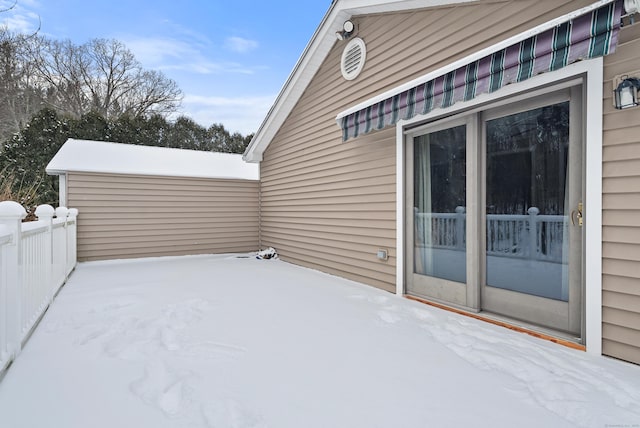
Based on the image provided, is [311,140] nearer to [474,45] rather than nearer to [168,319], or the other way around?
[474,45]

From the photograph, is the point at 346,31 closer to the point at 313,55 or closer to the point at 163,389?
the point at 313,55

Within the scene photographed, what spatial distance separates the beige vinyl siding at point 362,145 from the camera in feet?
10.9

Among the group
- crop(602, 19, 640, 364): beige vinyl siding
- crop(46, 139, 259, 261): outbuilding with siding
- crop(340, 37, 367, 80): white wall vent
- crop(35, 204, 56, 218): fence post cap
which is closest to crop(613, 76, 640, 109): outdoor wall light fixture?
crop(602, 19, 640, 364): beige vinyl siding

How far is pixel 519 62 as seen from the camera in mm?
2533

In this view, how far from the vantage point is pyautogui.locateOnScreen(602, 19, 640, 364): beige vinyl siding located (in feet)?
7.32

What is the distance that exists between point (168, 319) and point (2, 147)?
403 inches

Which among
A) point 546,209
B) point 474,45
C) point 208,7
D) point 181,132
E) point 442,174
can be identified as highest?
point 208,7

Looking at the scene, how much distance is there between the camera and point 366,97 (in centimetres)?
461

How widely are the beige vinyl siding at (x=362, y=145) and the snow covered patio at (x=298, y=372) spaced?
140 cm

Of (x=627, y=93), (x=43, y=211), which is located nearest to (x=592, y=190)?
(x=627, y=93)

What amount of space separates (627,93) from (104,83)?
733 inches

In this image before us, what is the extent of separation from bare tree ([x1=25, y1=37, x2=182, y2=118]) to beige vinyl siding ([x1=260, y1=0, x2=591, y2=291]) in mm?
12184

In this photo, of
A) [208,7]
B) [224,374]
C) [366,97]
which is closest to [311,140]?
[366,97]

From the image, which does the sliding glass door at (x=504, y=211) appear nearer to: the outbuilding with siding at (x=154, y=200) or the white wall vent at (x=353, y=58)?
the white wall vent at (x=353, y=58)
